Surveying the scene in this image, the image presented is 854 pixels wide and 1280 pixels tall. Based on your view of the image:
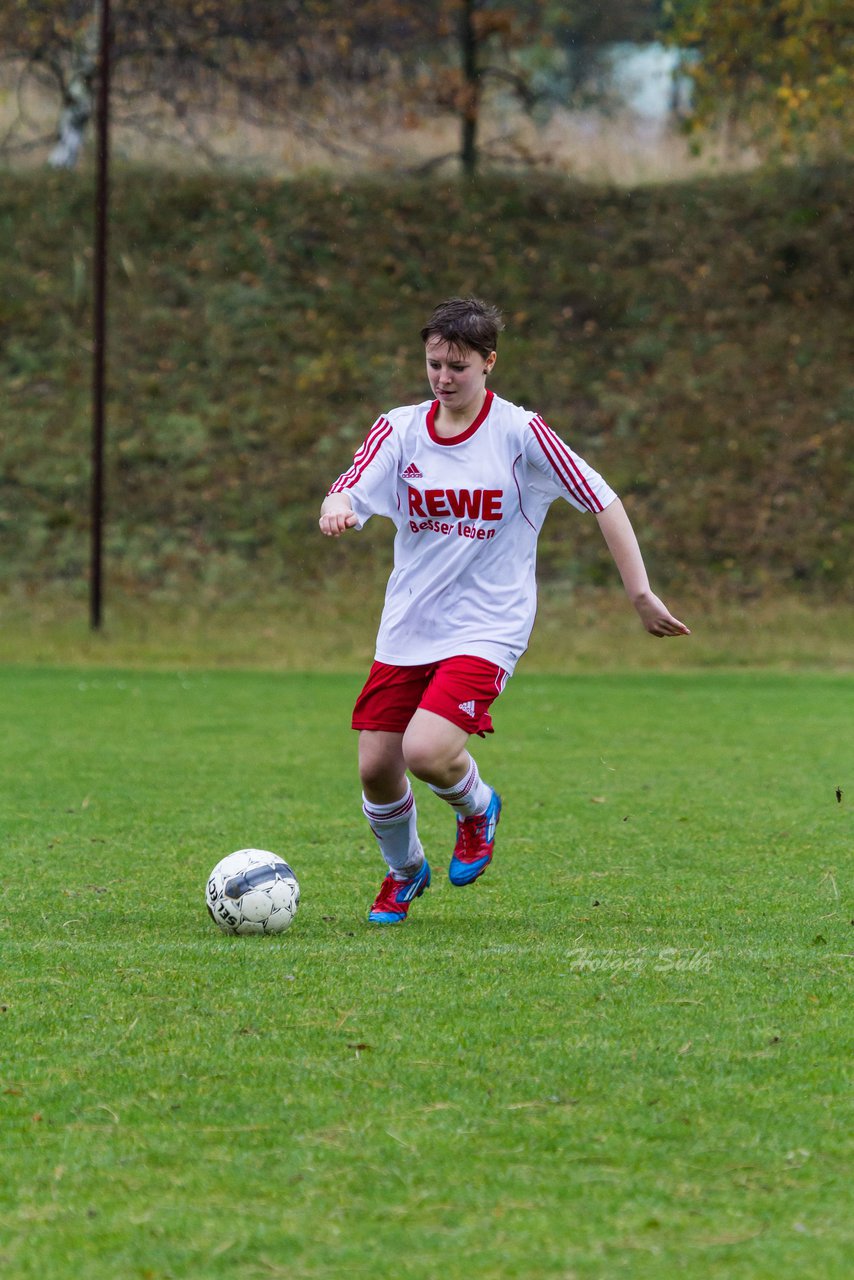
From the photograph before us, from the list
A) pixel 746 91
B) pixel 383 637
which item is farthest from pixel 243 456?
pixel 383 637

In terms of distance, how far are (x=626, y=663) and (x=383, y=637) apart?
521 inches

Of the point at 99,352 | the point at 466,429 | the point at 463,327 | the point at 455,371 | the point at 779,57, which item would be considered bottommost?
the point at 466,429

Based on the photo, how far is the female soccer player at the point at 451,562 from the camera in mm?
5500

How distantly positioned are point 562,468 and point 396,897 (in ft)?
5.22

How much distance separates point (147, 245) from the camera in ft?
86.7

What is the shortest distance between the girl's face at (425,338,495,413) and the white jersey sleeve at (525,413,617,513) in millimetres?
251

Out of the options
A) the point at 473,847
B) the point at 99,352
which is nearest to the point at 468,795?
the point at 473,847

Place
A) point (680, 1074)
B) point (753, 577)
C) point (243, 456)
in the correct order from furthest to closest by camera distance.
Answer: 1. point (243, 456)
2. point (753, 577)
3. point (680, 1074)

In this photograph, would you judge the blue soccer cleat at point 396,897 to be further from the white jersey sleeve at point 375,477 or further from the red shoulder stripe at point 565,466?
the red shoulder stripe at point 565,466

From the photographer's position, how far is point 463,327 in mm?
5410

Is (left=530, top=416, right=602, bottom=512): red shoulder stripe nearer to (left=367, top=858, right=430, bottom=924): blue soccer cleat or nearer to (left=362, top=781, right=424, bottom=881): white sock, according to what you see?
(left=362, top=781, right=424, bottom=881): white sock

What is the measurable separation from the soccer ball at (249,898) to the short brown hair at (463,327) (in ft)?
6.00

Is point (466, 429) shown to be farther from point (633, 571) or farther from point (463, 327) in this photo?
point (633, 571)

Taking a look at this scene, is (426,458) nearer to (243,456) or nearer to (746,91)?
(243,456)
